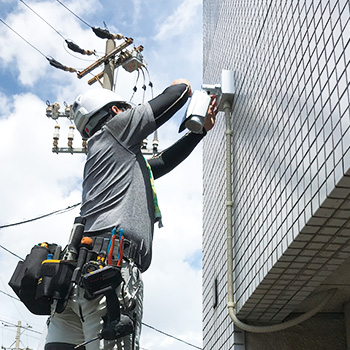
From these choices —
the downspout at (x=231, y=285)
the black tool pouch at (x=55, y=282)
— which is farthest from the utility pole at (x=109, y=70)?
the black tool pouch at (x=55, y=282)

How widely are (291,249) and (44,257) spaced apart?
1.54 metres

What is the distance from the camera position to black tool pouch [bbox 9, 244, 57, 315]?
3979mm

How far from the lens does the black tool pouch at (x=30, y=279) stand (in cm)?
398

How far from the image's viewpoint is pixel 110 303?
3816 millimetres

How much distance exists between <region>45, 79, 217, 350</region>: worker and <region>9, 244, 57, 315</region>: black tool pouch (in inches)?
6.0

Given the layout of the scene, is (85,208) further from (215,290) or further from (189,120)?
(215,290)

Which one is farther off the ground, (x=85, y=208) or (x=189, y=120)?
(x=189, y=120)

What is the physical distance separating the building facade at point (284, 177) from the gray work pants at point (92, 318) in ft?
3.32

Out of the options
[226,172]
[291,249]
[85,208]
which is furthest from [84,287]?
[226,172]

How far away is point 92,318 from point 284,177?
5.05ft

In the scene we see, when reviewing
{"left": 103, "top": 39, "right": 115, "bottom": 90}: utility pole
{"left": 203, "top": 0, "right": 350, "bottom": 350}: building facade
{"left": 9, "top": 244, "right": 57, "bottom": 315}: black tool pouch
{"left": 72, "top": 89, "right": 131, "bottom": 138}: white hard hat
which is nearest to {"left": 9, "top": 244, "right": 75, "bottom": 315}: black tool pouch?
{"left": 9, "top": 244, "right": 57, "bottom": 315}: black tool pouch

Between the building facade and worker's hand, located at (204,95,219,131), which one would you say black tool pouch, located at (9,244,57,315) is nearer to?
the building facade

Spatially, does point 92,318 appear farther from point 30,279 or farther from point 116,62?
point 116,62

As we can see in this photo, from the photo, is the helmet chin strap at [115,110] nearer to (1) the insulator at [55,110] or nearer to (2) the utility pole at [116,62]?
(2) the utility pole at [116,62]
